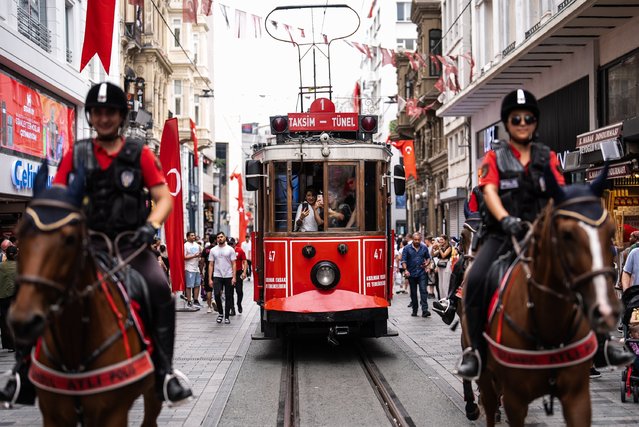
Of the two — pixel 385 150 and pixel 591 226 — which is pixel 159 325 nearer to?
pixel 591 226

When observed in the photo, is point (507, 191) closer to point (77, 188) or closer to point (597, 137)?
point (77, 188)

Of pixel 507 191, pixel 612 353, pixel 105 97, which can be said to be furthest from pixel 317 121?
pixel 612 353

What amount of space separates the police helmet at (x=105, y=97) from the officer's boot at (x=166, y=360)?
1.40 m

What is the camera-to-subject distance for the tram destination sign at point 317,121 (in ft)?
42.4

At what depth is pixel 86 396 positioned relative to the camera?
4734 millimetres

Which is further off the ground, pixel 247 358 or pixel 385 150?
pixel 385 150

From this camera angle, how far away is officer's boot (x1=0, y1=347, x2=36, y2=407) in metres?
5.04

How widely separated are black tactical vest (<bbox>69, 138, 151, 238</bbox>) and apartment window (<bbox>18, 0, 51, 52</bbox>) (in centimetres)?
1580

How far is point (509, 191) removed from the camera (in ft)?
19.0

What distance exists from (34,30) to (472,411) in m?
16.7

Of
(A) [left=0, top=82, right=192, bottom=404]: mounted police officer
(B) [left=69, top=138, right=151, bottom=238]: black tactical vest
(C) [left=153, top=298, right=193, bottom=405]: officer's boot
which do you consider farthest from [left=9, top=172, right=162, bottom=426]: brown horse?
(B) [left=69, top=138, right=151, bottom=238]: black tactical vest

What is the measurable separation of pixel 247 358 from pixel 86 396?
314 inches

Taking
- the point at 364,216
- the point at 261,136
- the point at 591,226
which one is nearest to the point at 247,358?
the point at 364,216

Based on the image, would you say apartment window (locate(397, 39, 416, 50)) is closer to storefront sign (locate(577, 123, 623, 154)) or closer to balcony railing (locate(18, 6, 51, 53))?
balcony railing (locate(18, 6, 51, 53))
